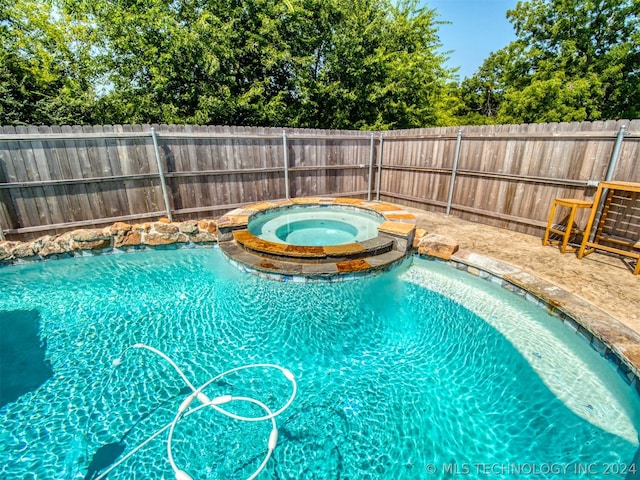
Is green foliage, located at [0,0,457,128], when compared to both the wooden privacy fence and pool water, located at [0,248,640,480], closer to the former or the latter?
the wooden privacy fence

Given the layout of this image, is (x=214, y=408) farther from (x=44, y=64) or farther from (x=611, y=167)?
(x=44, y=64)

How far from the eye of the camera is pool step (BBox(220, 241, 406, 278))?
3.89 metres

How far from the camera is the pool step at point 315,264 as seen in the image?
389 centimetres

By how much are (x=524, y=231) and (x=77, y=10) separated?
58.5 ft

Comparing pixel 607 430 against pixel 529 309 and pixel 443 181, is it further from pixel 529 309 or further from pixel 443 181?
pixel 443 181

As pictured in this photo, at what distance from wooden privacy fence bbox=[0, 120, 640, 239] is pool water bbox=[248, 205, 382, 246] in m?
1.44

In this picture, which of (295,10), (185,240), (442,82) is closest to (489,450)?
(185,240)

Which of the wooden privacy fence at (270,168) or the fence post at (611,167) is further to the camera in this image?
the wooden privacy fence at (270,168)

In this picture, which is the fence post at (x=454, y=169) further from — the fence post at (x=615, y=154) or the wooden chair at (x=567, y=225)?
the fence post at (x=615, y=154)

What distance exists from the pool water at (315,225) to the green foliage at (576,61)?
1279cm

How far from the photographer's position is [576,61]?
45.5ft

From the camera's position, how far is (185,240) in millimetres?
5836

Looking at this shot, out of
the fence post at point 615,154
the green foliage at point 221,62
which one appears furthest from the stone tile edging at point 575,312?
the green foliage at point 221,62

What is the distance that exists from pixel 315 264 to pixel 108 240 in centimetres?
431
